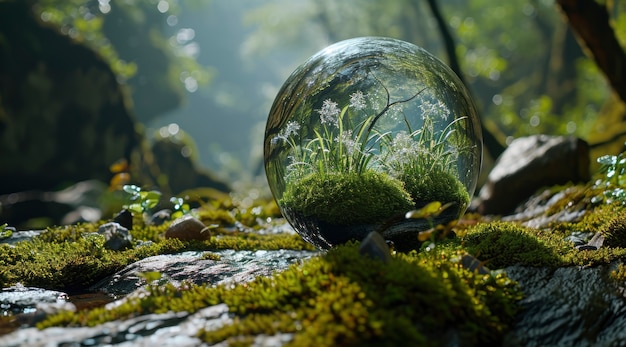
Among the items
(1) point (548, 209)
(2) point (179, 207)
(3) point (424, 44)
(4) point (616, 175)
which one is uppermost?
(3) point (424, 44)

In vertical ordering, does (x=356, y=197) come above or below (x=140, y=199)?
below

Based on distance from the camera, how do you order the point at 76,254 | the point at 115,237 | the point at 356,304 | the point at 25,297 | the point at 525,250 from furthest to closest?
the point at 115,237 → the point at 76,254 → the point at 525,250 → the point at 25,297 → the point at 356,304

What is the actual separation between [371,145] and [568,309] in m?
1.62

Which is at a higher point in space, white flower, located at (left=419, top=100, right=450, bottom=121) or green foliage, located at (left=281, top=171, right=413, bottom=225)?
white flower, located at (left=419, top=100, right=450, bottom=121)

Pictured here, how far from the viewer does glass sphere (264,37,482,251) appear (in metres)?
3.90

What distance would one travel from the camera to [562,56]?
24.8 m

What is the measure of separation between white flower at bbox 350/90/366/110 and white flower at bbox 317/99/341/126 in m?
0.12

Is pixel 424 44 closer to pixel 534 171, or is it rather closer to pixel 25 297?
pixel 534 171

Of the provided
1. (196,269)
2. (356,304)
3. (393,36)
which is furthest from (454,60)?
(393,36)

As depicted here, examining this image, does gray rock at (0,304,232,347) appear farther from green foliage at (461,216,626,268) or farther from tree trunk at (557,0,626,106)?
tree trunk at (557,0,626,106)

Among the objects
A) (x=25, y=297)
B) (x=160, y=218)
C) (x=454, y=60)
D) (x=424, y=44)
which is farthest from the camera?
(x=424, y=44)

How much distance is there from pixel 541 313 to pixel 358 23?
46642 millimetres

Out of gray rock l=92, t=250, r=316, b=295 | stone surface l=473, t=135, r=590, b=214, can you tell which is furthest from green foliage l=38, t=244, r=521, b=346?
stone surface l=473, t=135, r=590, b=214

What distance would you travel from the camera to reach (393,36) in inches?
1638
